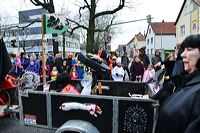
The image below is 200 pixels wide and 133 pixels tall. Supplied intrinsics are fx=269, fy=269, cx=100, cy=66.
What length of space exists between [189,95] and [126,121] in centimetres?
170

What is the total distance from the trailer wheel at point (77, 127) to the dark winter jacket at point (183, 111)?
1574 millimetres

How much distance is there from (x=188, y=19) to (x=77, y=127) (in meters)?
40.8

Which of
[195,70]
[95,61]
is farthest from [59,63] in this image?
[195,70]

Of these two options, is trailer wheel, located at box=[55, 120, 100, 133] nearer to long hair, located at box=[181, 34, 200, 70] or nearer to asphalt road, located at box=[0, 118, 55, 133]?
long hair, located at box=[181, 34, 200, 70]

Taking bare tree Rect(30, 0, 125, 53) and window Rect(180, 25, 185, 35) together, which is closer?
bare tree Rect(30, 0, 125, 53)

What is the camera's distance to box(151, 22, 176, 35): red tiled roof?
6347cm

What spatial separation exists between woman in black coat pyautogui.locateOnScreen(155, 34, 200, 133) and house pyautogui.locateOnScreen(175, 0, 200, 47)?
108ft

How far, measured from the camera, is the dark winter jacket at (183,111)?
171 centimetres

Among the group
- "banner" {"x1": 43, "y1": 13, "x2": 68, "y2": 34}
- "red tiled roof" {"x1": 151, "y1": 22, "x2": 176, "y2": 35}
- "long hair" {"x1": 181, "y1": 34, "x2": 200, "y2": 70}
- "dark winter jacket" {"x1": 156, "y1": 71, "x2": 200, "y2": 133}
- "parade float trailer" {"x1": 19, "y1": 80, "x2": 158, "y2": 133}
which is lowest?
"parade float trailer" {"x1": 19, "y1": 80, "x2": 158, "y2": 133}

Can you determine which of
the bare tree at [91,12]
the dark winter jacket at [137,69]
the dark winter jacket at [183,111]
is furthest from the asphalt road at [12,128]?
the bare tree at [91,12]

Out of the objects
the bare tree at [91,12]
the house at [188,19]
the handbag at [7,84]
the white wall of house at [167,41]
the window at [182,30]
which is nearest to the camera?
the handbag at [7,84]

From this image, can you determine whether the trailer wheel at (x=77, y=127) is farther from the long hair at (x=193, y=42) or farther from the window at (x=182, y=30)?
the window at (x=182, y=30)

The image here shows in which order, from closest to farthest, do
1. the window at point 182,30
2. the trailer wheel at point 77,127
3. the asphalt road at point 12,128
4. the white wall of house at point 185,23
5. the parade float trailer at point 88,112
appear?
the parade float trailer at point 88,112, the trailer wheel at point 77,127, the asphalt road at point 12,128, the white wall of house at point 185,23, the window at point 182,30

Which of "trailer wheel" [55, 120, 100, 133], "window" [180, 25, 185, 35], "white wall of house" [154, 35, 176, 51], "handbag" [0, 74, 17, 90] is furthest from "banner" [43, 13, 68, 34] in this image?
"white wall of house" [154, 35, 176, 51]
